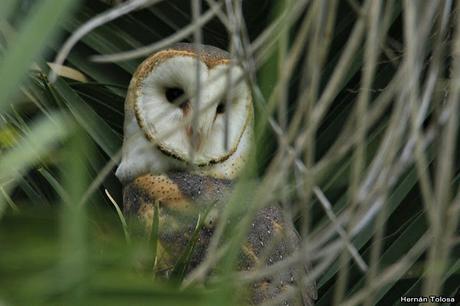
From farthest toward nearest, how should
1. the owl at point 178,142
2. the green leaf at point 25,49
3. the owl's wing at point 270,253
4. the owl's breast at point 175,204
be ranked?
the owl at point 178,142
the owl's breast at point 175,204
the owl's wing at point 270,253
the green leaf at point 25,49

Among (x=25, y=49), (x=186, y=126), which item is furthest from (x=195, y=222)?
(x=25, y=49)

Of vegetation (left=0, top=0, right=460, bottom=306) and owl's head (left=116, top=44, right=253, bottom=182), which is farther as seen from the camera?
owl's head (left=116, top=44, right=253, bottom=182)

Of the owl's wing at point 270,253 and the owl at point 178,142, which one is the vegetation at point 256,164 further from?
the owl at point 178,142

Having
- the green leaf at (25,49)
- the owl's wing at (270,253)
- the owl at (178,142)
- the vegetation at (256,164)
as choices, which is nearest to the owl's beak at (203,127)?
the owl at (178,142)

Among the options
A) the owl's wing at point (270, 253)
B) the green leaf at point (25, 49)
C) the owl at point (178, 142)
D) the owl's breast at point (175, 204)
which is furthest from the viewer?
the owl at point (178, 142)

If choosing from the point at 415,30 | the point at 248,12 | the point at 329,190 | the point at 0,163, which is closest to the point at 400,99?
the point at 415,30

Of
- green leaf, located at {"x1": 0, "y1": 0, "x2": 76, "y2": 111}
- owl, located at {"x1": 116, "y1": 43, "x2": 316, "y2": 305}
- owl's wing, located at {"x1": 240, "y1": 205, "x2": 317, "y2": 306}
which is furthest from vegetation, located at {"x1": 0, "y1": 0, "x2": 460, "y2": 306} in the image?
owl, located at {"x1": 116, "y1": 43, "x2": 316, "y2": 305}

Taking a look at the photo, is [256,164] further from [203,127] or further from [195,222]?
[203,127]

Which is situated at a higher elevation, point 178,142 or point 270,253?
point 178,142

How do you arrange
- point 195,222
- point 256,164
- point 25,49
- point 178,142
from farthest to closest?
point 178,142, point 195,222, point 256,164, point 25,49

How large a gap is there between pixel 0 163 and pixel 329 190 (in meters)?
1.56

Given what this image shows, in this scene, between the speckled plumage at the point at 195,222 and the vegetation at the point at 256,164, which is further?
the speckled plumage at the point at 195,222

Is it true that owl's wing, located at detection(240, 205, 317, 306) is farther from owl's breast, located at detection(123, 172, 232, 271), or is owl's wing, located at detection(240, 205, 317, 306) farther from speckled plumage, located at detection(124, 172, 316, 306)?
owl's breast, located at detection(123, 172, 232, 271)

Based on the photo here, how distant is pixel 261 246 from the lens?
6.90 feet
